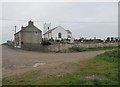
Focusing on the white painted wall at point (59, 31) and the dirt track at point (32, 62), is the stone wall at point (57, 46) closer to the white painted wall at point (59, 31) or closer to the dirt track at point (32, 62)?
the dirt track at point (32, 62)

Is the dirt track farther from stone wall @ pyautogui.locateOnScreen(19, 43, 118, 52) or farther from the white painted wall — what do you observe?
the white painted wall

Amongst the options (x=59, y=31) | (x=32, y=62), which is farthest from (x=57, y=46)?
(x=59, y=31)

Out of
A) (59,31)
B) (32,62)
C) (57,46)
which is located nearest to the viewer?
(32,62)

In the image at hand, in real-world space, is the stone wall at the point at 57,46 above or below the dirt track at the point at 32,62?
above

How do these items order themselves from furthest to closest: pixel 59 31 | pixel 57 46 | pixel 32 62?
pixel 59 31, pixel 57 46, pixel 32 62

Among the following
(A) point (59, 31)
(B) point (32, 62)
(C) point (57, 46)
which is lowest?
(B) point (32, 62)

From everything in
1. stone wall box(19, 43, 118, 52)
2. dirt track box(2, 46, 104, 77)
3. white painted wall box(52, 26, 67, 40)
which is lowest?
dirt track box(2, 46, 104, 77)

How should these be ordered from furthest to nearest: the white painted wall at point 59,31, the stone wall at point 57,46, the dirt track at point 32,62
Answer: the white painted wall at point 59,31 < the stone wall at point 57,46 < the dirt track at point 32,62

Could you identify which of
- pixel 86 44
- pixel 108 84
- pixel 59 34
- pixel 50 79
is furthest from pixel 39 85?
pixel 59 34

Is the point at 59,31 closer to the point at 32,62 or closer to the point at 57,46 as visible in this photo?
the point at 57,46

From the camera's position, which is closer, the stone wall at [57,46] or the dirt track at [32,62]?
the dirt track at [32,62]

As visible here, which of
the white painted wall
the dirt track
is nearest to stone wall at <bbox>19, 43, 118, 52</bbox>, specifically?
the dirt track

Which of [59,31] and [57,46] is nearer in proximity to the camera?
[57,46]

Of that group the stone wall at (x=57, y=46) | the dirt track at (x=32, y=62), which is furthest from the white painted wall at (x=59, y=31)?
the dirt track at (x=32, y=62)
